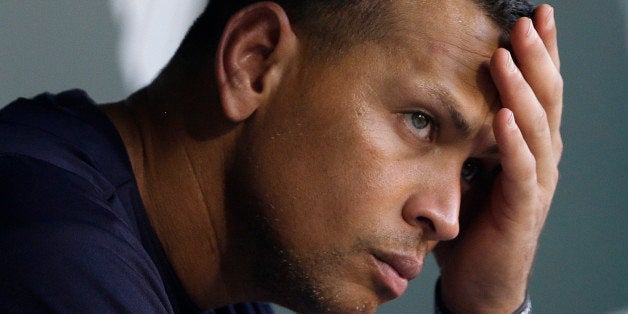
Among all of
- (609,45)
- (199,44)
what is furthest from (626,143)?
(199,44)

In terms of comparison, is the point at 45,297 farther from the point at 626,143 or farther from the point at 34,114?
the point at 626,143

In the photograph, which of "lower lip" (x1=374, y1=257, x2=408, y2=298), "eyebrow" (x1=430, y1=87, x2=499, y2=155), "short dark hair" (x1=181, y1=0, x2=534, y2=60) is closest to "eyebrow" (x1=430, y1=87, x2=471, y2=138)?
"eyebrow" (x1=430, y1=87, x2=499, y2=155)

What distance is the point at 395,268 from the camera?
3.65 feet

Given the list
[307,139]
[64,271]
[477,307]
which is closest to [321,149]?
[307,139]

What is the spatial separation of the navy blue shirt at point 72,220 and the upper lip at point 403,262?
0.93ft

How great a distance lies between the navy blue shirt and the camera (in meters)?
0.82

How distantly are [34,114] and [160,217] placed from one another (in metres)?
0.21

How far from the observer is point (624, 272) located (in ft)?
6.01

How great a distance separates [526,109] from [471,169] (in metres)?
0.12

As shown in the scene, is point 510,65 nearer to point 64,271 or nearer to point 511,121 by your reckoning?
point 511,121

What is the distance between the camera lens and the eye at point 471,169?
1228 mm

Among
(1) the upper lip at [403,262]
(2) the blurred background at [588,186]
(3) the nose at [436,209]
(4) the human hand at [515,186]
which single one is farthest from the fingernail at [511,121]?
(2) the blurred background at [588,186]

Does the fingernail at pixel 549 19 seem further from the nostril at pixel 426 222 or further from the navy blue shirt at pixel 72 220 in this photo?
the navy blue shirt at pixel 72 220

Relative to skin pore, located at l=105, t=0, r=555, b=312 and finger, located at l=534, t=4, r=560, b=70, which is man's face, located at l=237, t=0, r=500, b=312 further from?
finger, located at l=534, t=4, r=560, b=70
